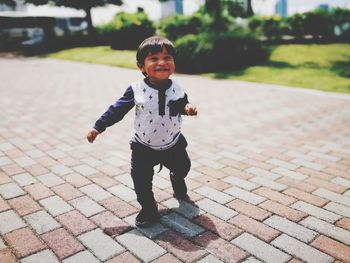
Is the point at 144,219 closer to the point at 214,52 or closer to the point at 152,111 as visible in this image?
the point at 152,111

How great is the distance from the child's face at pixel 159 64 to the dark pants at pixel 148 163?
1.80ft

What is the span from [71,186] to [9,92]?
6.62 m

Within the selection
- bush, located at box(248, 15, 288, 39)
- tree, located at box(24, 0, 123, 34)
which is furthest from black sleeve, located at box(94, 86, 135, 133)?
tree, located at box(24, 0, 123, 34)

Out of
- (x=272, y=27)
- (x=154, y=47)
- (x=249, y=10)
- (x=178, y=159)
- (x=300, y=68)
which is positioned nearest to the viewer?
(x=154, y=47)

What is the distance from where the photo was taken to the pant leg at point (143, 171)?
8.43 ft

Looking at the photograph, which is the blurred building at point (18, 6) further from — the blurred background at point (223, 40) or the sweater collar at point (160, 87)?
the sweater collar at point (160, 87)

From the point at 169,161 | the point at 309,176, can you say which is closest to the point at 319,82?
the point at 309,176

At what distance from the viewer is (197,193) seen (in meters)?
3.25

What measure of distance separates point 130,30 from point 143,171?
20582 mm

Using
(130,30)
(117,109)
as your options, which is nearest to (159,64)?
(117,109)

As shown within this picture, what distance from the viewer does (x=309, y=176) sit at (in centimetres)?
363

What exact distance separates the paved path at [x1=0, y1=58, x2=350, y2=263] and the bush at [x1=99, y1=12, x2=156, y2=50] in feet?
53.5

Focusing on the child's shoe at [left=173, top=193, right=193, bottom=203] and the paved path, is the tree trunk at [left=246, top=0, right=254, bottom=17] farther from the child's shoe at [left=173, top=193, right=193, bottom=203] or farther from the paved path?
the child's shoe at [left=173, top=193, right=193, bottom=203]

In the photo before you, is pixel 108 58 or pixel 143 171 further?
pixel 108 58
